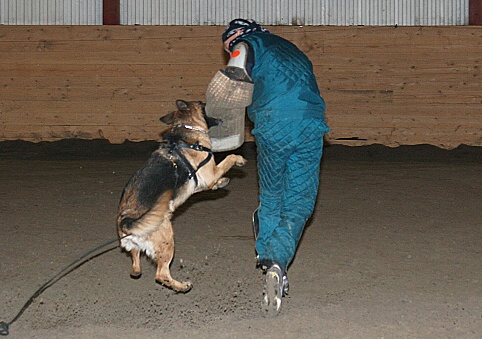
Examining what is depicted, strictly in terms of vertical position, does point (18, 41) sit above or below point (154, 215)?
above

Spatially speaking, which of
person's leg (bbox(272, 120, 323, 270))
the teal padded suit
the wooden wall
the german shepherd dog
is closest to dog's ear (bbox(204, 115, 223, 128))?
the german shepherd dog

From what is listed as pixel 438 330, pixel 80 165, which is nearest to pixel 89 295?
pixel 438 330

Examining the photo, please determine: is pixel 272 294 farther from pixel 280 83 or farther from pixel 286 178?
pixel 280 83

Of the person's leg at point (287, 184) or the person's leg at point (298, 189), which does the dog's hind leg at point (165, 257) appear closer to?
the person's leg at point (287, 184)

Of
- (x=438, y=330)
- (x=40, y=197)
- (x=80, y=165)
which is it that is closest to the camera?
(x=438, y=330)

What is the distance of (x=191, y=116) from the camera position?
4.62m

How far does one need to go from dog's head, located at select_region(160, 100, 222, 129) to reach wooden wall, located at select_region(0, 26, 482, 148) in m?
6.50

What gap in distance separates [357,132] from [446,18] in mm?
2609

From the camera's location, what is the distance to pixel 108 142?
11.3m

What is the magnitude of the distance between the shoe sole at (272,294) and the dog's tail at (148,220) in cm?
84

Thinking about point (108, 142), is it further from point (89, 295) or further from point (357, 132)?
point (89, 295)

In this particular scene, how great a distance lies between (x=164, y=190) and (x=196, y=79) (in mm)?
7185

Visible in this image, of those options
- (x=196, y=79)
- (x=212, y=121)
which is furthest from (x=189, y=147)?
(x=196, y=79)

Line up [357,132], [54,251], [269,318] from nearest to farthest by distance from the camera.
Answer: [269,318]
[54,251]
[357,132]
